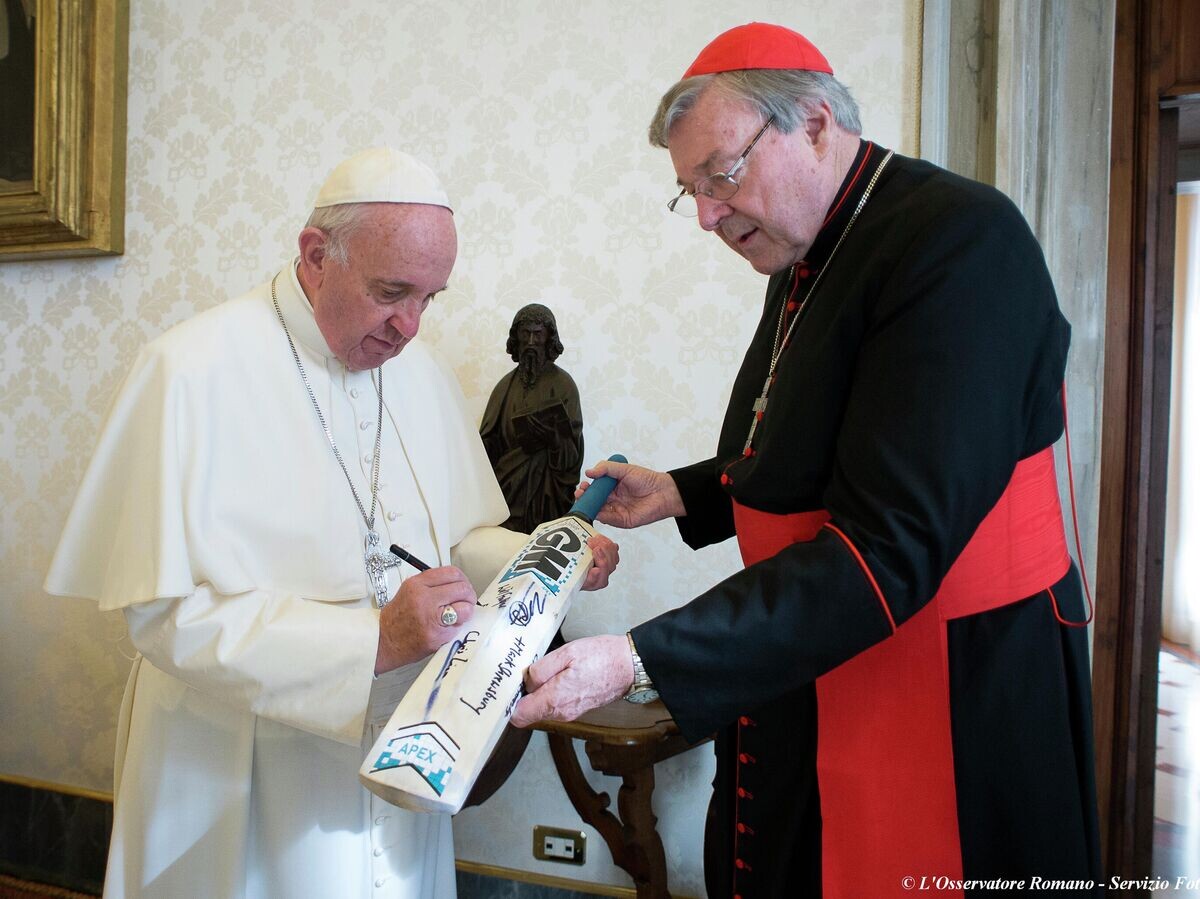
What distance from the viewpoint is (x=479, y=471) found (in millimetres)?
2102

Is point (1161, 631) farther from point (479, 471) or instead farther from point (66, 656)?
point (66, 656)

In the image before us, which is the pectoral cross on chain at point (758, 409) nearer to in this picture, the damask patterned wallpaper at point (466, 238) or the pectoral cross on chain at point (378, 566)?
the pectoral cross on chain at point (378, 566)

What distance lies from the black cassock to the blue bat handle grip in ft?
1.04

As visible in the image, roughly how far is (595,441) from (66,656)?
2108 millimetres

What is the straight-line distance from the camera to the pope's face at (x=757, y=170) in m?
1.24

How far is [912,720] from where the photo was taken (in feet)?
3.89

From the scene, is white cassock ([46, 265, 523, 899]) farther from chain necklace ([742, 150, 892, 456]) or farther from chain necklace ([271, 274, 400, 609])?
chain necklace ([742, 150, 892, 456])

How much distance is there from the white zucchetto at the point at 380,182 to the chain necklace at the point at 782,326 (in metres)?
0.69

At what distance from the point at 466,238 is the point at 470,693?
6.21ft

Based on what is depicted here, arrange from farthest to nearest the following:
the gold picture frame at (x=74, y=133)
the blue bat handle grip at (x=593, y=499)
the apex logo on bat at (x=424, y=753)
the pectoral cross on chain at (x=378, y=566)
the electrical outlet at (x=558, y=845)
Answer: the gold picture frame at (x=74, y=133) → the electrical outlet at (x=558, y=845) → the pectoral cross on chain at (x=378, y=566) → the blue bat handle grip at (x=593, y=499) → the apex logo on bat at (x=424, y=753)

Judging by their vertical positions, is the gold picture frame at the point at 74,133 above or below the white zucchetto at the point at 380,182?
above

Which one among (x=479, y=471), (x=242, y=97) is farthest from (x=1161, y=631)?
(x=242, y=97)

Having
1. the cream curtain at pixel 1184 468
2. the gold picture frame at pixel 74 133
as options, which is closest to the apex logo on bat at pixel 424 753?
the cream curtain at pixel 1184 468
